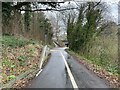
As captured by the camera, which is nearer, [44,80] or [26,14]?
[44,80]

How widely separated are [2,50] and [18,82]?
5.97 metres

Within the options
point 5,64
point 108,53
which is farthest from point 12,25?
point 5,64

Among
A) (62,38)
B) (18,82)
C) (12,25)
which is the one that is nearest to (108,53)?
(12,25)

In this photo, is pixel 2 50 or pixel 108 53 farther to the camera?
pixel 108 53

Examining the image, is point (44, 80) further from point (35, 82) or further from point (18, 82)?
point (18, 82)

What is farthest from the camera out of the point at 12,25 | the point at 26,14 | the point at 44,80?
the point at 26,14

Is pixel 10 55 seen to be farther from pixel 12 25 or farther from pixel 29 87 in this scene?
pixel 12 25

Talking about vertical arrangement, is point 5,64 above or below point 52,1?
below

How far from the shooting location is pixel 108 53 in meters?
23.7

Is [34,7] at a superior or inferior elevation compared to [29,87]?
superior

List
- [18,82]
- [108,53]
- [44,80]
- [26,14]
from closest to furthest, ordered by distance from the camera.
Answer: [18,82] → [44,80] → [108,53] → [26,14]

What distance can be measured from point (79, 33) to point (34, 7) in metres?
6.71

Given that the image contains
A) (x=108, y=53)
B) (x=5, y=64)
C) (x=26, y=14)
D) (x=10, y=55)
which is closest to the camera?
(x=5, y=64)

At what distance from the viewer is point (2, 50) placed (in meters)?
16.5
